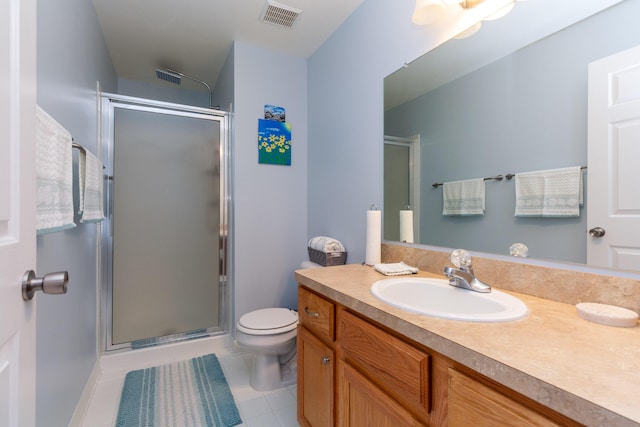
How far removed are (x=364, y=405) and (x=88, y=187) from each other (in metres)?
1.60

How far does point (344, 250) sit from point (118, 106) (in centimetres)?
195

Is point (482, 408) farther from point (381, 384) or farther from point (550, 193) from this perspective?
point (550, 193)

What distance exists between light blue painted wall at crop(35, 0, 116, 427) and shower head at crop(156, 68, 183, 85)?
Result: 29.3 inches

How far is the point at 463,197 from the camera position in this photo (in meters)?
1.27

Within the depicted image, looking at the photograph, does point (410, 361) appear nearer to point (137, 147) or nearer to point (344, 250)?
point (344, 250)

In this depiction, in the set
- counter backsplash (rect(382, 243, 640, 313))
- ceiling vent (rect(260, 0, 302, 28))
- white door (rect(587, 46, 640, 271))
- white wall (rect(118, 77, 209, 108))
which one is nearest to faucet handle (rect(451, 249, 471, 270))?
counter backsplash (rect(382, 243, 640, 313))

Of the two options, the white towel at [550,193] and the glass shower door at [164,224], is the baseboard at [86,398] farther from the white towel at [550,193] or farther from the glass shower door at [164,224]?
the white towel at [550,193]

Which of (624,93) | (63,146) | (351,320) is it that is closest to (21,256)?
(63,146)

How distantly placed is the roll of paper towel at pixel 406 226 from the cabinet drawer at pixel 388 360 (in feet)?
2.10

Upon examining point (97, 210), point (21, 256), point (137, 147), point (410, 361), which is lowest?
point (410, 361)

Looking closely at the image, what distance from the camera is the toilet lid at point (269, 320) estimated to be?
1.76 metres

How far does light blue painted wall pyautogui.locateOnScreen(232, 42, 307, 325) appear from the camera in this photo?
7.48 ft

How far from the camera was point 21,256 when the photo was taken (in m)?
0.59

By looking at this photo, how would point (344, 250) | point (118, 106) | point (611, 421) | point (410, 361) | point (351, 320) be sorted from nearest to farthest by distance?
1. point (611, 421)
2. point (410, 361)
3. point (351, 320)
4. point (344, 250)
5. point (118, 106)
